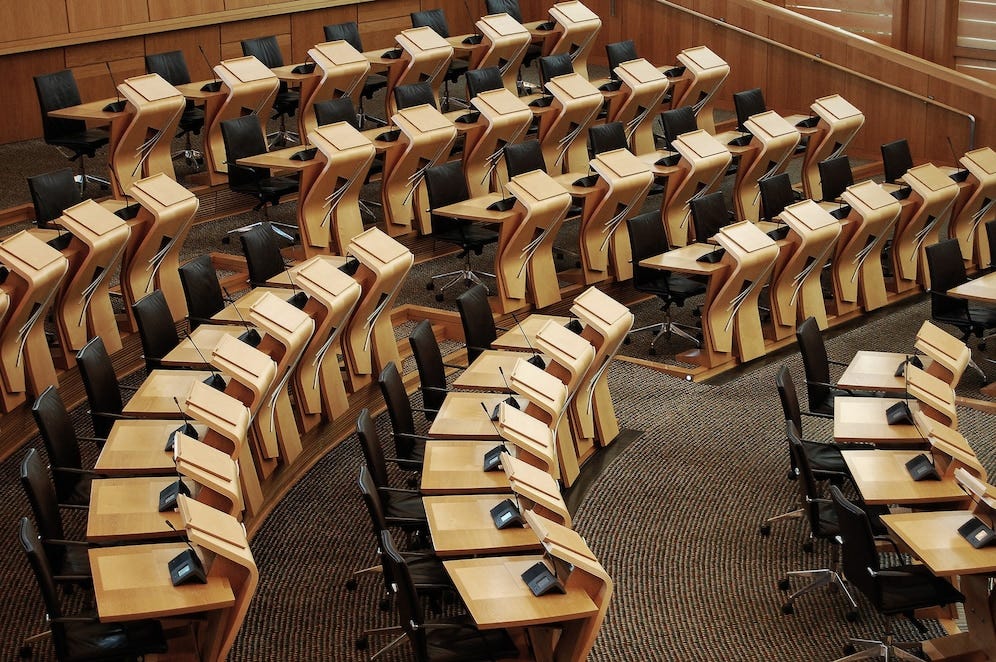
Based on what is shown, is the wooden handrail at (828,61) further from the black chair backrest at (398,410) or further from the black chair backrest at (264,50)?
the black chair backrest at (398,410)

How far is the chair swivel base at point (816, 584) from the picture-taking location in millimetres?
4270

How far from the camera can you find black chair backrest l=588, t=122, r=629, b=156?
7.45m

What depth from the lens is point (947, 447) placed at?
171 inches

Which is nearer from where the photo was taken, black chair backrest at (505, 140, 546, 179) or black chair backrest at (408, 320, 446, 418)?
black chair backrest at (408, 320, 446, 418)

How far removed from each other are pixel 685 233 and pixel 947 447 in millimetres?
3335

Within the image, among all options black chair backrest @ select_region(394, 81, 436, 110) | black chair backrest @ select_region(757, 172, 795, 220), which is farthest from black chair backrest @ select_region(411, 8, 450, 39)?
black chair backrest @ select_region(757, 172, 795, 220)

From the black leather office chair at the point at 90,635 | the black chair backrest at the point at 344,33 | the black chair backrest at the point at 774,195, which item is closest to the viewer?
the black leather office chair at the point at 90,635

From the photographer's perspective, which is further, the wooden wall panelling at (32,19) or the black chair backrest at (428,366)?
the wooden wall panelling at (32,19)

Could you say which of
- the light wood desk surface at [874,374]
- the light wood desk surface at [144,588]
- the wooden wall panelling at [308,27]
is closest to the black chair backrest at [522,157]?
the light wood desk surface at [874,374]

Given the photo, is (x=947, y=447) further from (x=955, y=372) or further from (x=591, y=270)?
(x=591, y=270)

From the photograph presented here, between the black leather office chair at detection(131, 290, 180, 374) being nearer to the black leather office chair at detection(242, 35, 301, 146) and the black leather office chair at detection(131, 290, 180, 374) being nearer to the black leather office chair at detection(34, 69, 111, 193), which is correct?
the black leather office chair at detection(34, 69, 111, 193)

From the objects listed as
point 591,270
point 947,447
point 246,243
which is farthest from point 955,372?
point 246,243

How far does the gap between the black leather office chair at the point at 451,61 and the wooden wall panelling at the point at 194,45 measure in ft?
4.80

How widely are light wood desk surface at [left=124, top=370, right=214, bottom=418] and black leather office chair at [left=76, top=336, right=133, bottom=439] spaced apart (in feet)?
0.44
